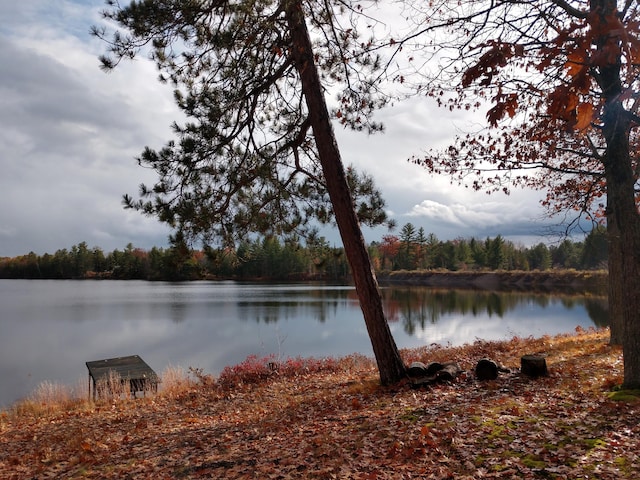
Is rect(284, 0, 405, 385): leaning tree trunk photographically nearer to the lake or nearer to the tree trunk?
the tree trunk

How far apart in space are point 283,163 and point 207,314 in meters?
21.1

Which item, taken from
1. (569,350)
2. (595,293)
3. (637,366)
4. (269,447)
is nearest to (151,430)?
(269,447)

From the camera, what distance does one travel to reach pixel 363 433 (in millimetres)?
4926

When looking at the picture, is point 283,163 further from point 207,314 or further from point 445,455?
point 207,314

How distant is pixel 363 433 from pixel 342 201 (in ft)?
11.9

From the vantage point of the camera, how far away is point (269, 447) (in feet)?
16.1

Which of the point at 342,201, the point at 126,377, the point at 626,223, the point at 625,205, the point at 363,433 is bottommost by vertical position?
the point at 126,377

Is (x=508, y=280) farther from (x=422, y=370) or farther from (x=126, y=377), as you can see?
(x=126, y=377)

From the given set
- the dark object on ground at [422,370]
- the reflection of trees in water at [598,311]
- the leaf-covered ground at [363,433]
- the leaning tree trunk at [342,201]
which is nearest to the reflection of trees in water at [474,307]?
the reflection of trees in water at [598,311]

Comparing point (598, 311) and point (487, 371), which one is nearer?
point (487, 371)

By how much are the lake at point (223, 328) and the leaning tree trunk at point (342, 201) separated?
8.52m

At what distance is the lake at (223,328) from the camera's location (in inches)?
640

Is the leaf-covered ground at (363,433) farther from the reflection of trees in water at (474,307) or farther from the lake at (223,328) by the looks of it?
the reflection of trees in water at (474,307)

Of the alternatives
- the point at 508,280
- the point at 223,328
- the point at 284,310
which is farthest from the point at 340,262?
the point at 508,280
